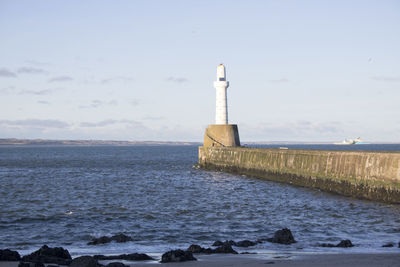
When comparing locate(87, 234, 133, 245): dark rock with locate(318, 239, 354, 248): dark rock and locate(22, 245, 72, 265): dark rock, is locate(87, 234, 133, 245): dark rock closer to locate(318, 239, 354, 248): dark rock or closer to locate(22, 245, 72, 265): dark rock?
locate(22, 245, 72, 265): dark rock

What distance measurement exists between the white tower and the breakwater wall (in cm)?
483

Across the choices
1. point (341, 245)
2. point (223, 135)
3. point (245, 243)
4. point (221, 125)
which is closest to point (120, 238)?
point (245, 243)

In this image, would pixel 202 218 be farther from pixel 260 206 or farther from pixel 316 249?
pixel 316 249

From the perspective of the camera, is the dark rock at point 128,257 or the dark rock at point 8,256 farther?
the dark rock at point 128,257

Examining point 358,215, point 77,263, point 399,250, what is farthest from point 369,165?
point 77,263

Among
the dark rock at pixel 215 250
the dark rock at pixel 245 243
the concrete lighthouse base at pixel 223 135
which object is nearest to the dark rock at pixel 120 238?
the dark rock at pixel 215 250

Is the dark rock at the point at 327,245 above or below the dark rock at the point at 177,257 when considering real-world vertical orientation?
below

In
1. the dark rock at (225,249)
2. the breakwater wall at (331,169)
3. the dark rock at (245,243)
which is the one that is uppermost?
the breakwater wall at (331,169)

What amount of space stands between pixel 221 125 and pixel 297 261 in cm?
3564

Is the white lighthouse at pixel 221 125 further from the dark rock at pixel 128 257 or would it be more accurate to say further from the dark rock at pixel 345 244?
the dark rock at pixel 128 257

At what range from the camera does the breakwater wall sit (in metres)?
19.7

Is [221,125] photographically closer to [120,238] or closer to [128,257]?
[120,238]

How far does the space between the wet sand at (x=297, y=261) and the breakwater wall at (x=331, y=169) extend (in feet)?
33.1

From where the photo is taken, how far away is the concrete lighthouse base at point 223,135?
4497 centimetres
